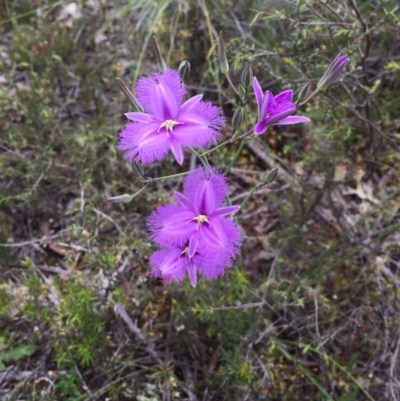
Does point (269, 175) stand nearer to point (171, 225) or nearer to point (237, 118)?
point (237, 118)

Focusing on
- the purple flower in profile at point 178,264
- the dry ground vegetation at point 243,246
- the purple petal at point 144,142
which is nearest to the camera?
the purple petal at point 144,142

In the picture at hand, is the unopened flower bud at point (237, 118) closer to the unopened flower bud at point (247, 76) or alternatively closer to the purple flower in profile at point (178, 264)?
the unopened flower bud at point (247, 76)

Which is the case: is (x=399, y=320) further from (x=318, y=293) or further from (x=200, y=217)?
(x=200, y=217)

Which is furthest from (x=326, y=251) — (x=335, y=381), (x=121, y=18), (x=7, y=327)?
(x=121, y=18)

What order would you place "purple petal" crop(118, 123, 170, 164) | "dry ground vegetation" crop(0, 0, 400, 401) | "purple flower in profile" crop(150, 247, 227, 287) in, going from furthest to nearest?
"dry ground vegetation" crop(0, 0, 400, 401) < "purple flower in profile" crop(150, 247, 227, 287) < "purple petal" crop(118, 123, 170, 164)

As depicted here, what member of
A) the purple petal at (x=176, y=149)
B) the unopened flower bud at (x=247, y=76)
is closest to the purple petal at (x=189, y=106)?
the purple petal at (x=176, y=149)

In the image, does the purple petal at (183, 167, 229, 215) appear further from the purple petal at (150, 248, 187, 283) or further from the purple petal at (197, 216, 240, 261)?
the purple petal at (150, 248, 187, 283)

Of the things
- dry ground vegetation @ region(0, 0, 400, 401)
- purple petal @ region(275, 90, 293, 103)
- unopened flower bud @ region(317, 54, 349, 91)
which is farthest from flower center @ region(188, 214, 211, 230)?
dry ground vegetation @ region(0, 0, 400, 401)
